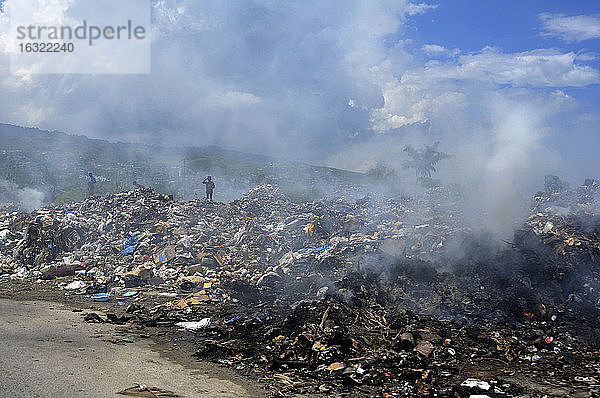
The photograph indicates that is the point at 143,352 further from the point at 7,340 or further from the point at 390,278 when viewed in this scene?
the point at 390,278

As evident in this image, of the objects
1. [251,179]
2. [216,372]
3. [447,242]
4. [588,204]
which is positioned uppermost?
[251,179]

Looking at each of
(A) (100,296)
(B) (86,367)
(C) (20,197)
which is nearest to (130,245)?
(A) (100,296)

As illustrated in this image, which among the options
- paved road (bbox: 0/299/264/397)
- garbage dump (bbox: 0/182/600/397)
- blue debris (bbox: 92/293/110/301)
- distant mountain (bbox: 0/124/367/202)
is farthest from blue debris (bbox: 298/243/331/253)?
distant mountain (bbox: 0/124/367/202)

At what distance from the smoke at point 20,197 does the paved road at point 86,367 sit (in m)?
20.7

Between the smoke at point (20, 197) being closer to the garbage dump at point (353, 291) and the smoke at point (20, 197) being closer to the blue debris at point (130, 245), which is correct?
the garbage dump at point (353, 291)

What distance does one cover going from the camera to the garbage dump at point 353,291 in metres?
5.59

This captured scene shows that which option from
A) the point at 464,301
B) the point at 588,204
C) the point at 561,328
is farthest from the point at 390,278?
the point at 588,204

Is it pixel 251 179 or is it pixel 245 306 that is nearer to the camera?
pixel 245 306

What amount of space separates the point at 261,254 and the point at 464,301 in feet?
22.2

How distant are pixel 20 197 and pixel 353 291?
87.8ft

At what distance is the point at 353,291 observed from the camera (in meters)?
8.09

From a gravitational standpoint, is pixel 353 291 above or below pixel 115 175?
below

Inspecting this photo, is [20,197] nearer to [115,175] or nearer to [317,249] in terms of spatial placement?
[115,175]

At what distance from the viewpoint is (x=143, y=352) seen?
618 centimetres
